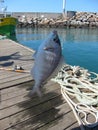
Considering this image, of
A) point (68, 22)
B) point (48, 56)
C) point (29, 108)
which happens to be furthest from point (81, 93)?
point (68, 22)

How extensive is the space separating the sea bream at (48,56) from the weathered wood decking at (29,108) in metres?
1.74

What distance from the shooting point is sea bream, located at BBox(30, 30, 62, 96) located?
242 cm

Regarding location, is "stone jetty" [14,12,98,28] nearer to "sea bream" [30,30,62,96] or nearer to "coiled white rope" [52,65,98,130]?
"coiled white rope" [52,65,98,130]

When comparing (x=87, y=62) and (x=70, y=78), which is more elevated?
(x=70, y=78)

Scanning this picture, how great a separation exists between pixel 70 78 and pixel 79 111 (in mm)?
1532

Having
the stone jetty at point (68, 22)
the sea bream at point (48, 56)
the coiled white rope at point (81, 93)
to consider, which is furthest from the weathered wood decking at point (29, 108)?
the stone jetty at point (68, 22)

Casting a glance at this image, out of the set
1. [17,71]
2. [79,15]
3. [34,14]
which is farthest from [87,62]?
[34,14]

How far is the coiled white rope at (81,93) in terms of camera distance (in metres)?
4.41

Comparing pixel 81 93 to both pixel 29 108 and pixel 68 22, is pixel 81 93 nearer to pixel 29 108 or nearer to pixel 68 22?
pixel 29 108

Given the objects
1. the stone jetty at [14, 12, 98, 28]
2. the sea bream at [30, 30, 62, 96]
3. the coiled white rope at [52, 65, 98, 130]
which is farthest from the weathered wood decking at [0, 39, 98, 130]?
the stone jetty at [14, 12, 98, 28]

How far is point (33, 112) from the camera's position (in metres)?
4.46

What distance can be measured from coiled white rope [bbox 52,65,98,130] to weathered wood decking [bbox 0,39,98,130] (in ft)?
0.41

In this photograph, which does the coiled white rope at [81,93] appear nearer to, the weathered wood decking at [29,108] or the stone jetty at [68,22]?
the weathered wood decking at [29,108]

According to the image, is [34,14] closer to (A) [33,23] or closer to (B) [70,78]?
(A) [33,23]
